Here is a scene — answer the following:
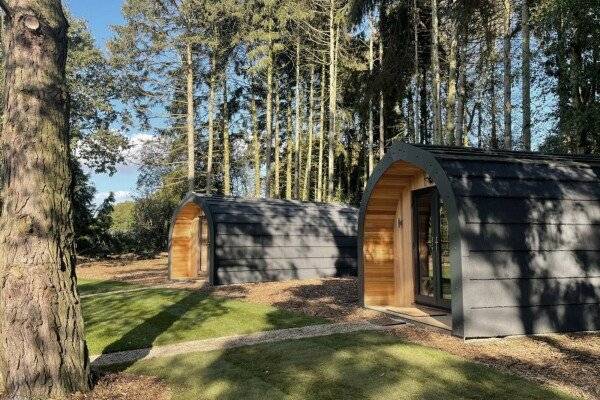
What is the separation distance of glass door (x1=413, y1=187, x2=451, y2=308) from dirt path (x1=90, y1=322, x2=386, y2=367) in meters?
1.78

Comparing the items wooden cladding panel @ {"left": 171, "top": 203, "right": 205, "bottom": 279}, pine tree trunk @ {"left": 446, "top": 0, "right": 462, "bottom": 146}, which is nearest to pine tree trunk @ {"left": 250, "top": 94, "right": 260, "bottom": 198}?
wooden cladding panel @ {"left": 171, "top": 203, "right": 205, "bottom": 279}

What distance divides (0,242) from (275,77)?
897 inches

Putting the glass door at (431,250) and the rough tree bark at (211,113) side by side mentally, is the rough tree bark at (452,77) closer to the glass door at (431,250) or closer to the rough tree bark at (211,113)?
the glass door at (431,250)

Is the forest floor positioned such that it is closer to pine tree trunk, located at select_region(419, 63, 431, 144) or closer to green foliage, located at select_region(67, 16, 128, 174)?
pine tree trunk, located at select_region(419, 63, 431, 144)

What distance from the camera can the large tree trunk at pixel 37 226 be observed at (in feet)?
13.1

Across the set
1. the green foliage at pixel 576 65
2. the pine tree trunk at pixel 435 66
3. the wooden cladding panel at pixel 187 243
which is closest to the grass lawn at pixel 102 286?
the wooden cladding panel at pixel 187 243

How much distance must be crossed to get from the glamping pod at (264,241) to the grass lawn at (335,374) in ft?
23.3

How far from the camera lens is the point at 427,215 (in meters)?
8.37

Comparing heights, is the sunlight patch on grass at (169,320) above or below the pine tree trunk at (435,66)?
below

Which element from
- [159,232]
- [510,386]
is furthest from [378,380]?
[159,232]

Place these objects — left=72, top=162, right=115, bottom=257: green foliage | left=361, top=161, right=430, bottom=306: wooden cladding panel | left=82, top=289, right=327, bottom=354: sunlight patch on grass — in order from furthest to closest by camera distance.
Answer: left=72, top=162, right=115, bottom=257: green foliage → left=361, top=161, right=430, bottom=306: wooden cladding panel → left=82, top=289, right=327, bottom=354: sunlight patch on grass

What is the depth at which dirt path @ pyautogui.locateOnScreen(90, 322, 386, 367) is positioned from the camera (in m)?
5.63

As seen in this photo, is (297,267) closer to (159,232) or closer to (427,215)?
(427,215)

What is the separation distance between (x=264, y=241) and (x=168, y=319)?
220 inches
